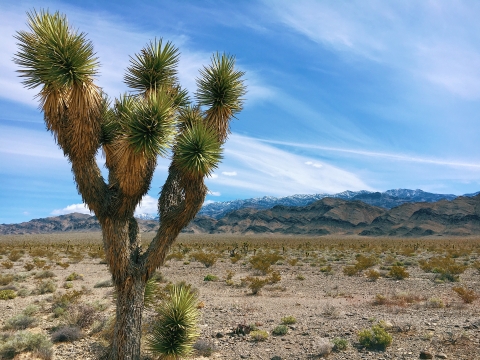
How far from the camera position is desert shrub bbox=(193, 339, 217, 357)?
8.87 metres

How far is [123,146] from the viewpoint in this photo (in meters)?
6.66

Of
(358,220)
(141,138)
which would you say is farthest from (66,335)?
(358,220)

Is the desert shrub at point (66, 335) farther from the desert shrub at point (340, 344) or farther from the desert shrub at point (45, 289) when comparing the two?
the desert shrub at point (45, 289)

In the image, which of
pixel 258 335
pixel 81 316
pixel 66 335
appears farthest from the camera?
pixel 81 316

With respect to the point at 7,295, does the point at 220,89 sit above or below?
above

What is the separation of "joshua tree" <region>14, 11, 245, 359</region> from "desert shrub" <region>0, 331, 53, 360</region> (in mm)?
2011

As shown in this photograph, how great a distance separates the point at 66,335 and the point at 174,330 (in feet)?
12.3

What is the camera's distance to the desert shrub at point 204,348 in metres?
8.87

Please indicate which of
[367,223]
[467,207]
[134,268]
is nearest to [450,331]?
[134,268]

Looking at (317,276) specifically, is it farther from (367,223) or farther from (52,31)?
(367,223)

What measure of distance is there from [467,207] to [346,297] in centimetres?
11465

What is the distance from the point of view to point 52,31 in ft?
21.8

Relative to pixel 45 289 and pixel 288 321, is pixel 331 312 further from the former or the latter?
pixel 45 289

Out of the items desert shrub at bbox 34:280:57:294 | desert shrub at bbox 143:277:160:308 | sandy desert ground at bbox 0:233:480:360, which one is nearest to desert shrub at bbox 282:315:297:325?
sandy desert ground at bbox 0:233:480:360
